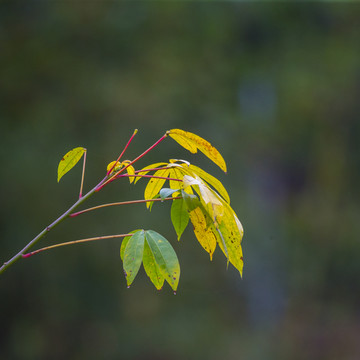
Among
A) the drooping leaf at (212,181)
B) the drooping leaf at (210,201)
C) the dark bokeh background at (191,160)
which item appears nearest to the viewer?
the drooping leaf at (210,201)

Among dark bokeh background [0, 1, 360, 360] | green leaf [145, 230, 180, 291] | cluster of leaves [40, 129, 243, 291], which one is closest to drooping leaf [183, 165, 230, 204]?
cluster of leaves [40, 129, 243, 291]

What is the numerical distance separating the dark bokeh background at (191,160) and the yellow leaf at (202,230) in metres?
2.40

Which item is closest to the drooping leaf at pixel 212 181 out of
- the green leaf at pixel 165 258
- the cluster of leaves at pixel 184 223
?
the cluster of leaves at pixel 184 223

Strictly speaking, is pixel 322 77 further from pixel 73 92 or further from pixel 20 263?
pixel 20 263

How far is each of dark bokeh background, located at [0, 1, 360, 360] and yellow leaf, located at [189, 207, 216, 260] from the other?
240 cm

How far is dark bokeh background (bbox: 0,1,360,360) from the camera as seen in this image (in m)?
3.17

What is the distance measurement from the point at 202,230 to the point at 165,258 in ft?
0.23

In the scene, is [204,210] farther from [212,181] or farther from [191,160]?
[191,160]

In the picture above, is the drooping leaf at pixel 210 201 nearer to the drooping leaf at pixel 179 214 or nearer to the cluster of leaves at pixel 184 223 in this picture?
the cluster of leaves at pixel 184 223

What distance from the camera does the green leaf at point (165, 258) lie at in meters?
0.59

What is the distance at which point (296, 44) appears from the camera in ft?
14.8

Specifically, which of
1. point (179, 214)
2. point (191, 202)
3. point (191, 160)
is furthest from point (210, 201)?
point (191, 160)

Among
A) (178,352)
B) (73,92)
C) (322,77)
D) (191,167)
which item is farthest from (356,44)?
(191,167)

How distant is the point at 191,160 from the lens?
3.37 m
